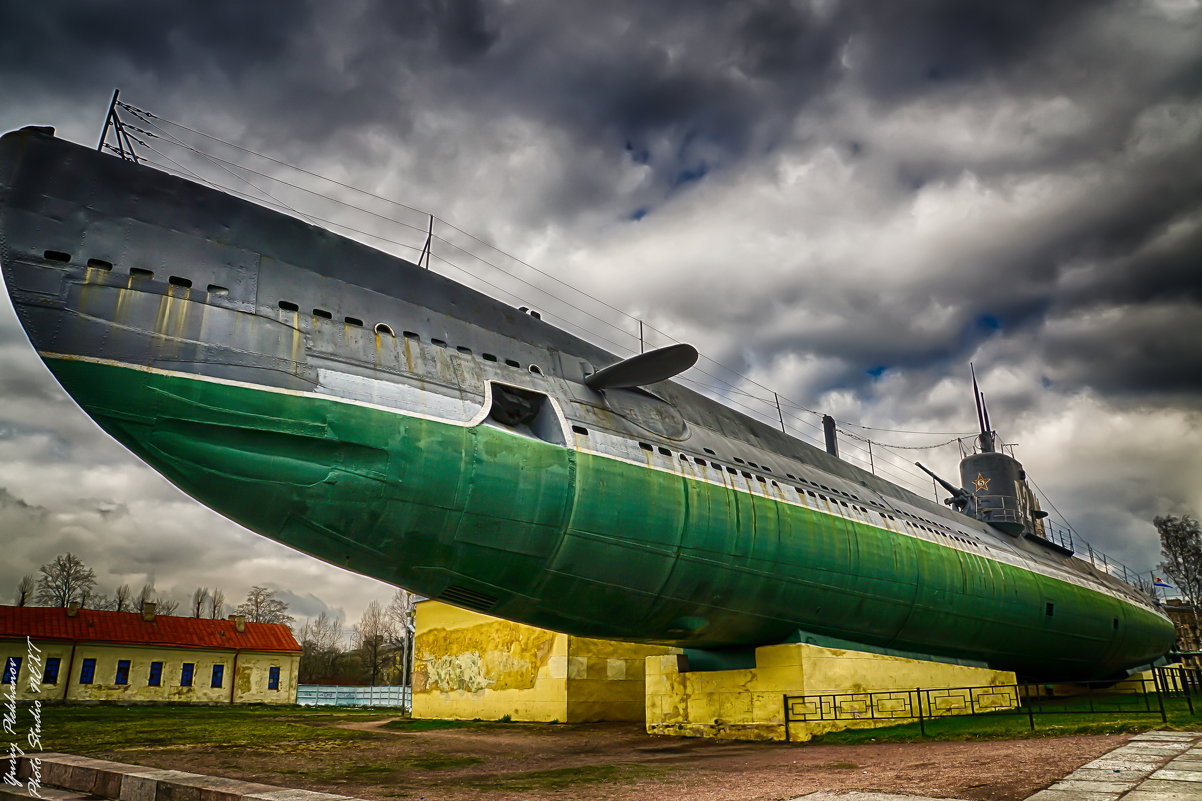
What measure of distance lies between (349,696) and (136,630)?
10578 mm

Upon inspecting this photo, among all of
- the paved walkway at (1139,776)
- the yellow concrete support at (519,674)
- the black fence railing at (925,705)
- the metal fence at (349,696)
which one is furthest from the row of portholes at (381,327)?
the metal fence at (349,696)

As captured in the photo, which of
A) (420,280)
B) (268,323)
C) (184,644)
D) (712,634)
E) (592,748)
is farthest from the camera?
(184,644)

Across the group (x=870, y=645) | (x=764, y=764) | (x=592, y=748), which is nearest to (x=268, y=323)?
(x=764, y=764)

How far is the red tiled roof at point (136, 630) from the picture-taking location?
104ft

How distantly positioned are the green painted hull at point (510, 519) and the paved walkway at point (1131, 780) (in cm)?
389

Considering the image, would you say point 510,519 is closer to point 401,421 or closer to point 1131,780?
point 401,421

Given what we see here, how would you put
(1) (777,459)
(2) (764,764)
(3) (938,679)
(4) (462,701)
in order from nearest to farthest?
(2) (764,764)
(1) (777,459)
(3) (938,679)
(4) (462,701)

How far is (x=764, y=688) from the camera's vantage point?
13.2 metres

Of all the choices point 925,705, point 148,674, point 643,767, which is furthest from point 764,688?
point 148,674

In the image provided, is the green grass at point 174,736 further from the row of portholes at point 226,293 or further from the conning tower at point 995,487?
the conning tower at point 995,487

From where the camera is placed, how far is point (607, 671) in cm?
1970

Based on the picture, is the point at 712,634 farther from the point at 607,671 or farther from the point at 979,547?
the point at 979,547

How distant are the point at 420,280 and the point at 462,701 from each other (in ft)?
54.0

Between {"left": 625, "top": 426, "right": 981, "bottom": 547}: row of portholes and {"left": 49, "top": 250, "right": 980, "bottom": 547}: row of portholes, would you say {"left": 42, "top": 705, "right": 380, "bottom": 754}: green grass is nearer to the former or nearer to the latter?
{"left": 625, "top": 426, "right": 981, "bottom": 547}: row of portholes
